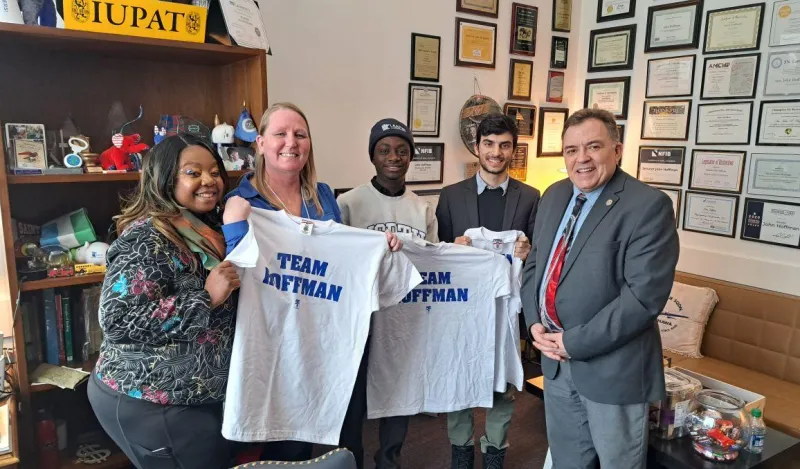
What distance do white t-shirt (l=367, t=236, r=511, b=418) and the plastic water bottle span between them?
952 millimetres

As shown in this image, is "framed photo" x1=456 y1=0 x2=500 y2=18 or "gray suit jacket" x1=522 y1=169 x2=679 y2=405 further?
"framed photo" x1=456 y1=0 x2=500 y2=18

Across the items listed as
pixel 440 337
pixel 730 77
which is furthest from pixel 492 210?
pixel 730 77

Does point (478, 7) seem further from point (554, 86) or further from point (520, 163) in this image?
point (520, 163)

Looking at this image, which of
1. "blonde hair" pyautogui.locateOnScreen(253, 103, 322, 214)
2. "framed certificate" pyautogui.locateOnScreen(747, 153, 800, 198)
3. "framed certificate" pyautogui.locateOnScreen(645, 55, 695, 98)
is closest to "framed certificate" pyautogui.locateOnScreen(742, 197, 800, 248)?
"framed certificate" pyautogui.locateOnScreen(747, 153, 800, 198)

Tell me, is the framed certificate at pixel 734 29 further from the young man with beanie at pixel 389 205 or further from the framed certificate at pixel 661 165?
the young man with beanie at pixel 389 205

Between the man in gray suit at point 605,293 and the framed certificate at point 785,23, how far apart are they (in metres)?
1.94

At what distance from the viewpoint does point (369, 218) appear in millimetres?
2137

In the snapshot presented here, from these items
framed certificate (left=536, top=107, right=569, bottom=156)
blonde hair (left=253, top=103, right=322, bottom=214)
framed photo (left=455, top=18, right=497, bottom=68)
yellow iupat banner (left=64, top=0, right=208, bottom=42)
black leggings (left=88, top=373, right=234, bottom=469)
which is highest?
framed photo (left=455, top=18, right=497, bottom=68)

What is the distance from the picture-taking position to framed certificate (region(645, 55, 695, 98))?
3336mm

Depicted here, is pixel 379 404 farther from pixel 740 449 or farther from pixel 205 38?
pixel 205 38

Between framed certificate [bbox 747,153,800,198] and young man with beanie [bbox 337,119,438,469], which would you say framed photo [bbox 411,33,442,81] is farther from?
framed certificate [bbox 747,153,800,198]

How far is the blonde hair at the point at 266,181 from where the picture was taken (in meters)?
1.71

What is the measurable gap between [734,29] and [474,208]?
6.97ft

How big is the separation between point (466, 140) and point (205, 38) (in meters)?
1.85
